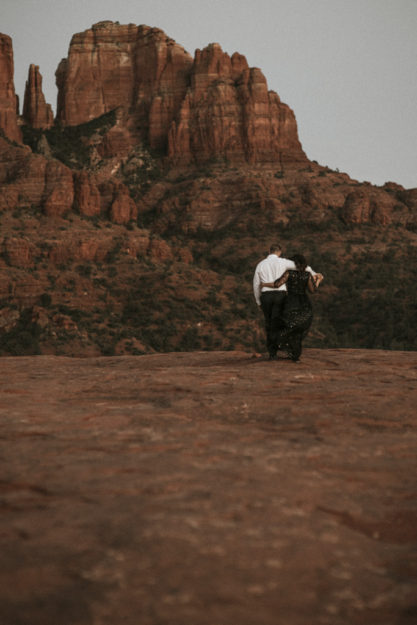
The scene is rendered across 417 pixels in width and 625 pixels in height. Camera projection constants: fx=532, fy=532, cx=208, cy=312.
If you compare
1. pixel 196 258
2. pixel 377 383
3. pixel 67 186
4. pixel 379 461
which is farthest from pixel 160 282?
pixel 379 461

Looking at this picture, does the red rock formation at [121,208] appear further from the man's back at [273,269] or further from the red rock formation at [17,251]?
the man's back at [273,269]

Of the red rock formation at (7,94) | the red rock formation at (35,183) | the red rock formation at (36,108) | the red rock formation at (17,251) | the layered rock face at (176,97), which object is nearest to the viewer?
the red rock formation at (17,251)

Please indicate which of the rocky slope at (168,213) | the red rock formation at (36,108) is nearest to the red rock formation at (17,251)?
the rocky slope at (168,213)

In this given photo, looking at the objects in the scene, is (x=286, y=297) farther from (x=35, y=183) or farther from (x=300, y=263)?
(x=35, y=183)

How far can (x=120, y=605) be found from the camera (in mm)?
2092

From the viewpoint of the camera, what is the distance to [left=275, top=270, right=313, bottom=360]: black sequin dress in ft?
30.3

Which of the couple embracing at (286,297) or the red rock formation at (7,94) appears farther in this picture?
the red rock formation at (7,94)

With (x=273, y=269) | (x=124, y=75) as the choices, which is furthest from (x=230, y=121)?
(x=273, y=269)

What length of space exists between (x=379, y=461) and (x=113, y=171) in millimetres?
79005

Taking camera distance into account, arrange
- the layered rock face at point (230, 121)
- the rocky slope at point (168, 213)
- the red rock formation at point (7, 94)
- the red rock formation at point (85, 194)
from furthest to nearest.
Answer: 1. the layered rock face at point (230, 121)
2. the red rock formation at point (7, 94)
3. the red rock formation at point (85, 194)
4. the rocky slope at point (168, 213)

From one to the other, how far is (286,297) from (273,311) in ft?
1.15

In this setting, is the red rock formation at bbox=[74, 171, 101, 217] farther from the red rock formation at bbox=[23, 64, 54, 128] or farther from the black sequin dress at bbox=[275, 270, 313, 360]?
the black sequin dress at bbox=[275, 270, 313, 360]

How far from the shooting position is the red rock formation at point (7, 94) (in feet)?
212

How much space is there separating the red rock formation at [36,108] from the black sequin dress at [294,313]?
81358 millimetres
